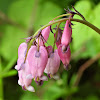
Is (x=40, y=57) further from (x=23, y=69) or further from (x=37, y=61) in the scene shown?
(x=23, y=69)

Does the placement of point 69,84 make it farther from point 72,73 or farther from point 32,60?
point 32,60

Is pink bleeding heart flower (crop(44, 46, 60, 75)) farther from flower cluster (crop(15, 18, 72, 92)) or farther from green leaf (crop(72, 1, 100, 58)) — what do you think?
green leaf (crop(72, 1, 100, 58))

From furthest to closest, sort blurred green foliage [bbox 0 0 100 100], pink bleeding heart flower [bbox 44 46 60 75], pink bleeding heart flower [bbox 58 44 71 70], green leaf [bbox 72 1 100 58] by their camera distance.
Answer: blurred green foliage [bbox 0 0 100 100], green leaf [bbox 72 1 100 58], pink bleeding heart flower [bbox 44 46 60 75], pink bleeding heart flower [bbox 58 44 71 70]

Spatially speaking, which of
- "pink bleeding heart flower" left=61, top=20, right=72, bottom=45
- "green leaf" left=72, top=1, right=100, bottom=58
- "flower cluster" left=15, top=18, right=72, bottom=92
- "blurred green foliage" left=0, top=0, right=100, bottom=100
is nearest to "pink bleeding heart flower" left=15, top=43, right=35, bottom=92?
"flower cluster" left=15, top=18, right=72, bottom=92

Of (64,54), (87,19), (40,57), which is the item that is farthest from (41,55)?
(87,19)

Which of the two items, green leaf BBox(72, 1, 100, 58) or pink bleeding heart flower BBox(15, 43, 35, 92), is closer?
pink bleeding heart flower BBox(15, 43, 35, 92)

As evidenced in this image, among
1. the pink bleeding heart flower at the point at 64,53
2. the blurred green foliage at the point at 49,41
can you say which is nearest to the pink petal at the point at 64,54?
the pink bleeding heart flower at the point at 64,53

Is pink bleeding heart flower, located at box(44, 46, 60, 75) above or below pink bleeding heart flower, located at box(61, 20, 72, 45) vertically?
below

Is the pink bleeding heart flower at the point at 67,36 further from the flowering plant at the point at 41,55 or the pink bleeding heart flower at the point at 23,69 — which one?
the pink bleeding heart flower at the point at 23,69
